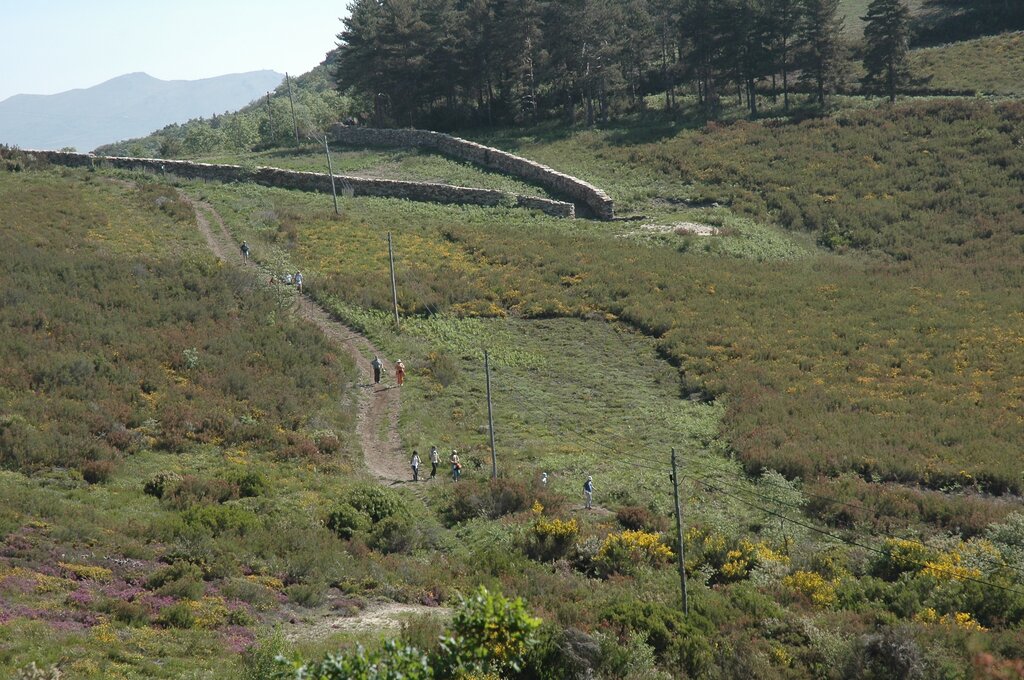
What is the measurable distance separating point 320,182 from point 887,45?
38592 mm

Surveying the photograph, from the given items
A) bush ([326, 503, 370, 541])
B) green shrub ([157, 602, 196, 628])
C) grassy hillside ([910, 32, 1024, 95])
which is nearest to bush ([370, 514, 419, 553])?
bush ([326, 503, 370, 541])

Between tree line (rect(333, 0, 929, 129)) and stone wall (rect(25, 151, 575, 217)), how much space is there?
53.9ft

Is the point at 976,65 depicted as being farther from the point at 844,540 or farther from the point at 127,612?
the point at 127,612

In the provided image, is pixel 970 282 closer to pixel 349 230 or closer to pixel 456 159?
pixel 349 230

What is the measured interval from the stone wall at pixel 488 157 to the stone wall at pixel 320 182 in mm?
1998

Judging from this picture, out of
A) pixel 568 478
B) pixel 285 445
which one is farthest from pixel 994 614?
pixel 285 445

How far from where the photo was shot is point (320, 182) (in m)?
58.3

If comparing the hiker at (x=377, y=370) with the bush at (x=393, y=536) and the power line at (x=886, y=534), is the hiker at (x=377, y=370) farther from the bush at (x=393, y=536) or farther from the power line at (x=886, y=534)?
the power line at (x=886, y=534)

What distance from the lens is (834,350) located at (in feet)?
109

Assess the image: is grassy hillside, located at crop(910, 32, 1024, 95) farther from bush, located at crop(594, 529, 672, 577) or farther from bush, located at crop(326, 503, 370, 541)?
bush, located at crop(326, 503, 370, 541)

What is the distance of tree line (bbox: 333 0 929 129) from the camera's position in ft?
206

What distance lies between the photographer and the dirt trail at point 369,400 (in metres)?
26.8

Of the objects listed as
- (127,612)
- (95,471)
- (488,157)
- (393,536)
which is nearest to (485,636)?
(127,612)

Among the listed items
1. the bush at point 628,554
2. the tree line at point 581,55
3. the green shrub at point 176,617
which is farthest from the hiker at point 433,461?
Result: the tree line at point 581,55
